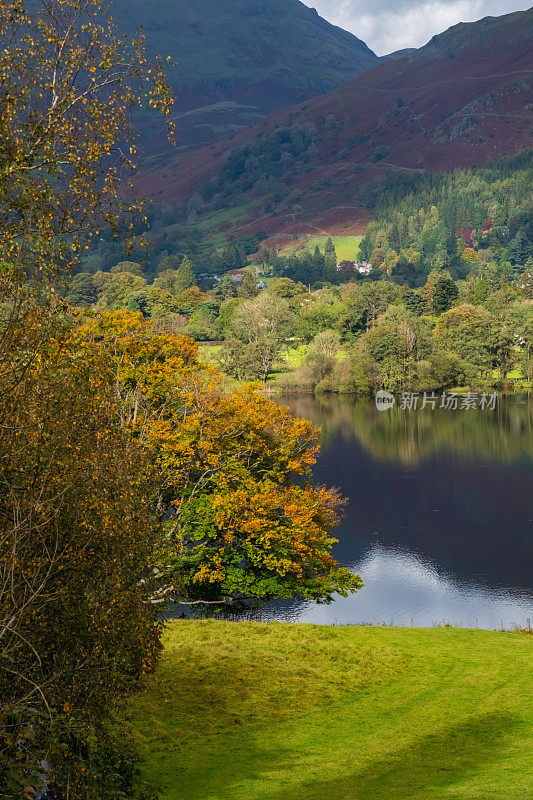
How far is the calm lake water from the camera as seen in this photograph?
4559 centimetres

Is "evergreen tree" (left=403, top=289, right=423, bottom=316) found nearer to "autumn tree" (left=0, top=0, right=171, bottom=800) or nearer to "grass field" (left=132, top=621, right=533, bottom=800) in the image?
"grass field" (left=132, top=621, right=533, bottom=800)

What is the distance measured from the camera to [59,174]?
12664 mm

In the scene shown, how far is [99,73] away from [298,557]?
79.5ft

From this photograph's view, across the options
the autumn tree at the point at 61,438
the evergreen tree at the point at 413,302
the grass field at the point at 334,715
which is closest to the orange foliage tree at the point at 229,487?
the grass field at the point at 334,715

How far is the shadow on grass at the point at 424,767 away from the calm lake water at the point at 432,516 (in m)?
22.9

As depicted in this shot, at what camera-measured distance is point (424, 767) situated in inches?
677

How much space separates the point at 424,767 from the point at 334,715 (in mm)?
4709

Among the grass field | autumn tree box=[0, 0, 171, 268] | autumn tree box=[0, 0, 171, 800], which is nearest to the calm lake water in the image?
the grass field

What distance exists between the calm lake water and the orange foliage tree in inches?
400

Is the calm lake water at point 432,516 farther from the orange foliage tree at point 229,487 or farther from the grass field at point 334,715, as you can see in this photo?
the grass field at point 334,715

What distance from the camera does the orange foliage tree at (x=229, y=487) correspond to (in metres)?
31.9

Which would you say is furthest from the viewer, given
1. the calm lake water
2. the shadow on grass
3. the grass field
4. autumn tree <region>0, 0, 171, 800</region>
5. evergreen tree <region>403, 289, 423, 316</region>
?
evergreen tree <region>403, 289, 423, 316</region>

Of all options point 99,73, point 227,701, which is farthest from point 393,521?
point 99,73

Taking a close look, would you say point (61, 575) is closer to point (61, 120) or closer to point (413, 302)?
point (61, 120)
